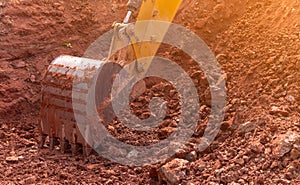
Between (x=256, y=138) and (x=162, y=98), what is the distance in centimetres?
153

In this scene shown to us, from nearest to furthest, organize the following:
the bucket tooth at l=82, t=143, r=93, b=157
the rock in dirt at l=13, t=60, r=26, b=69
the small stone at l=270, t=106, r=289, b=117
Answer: the small stone at l=270, t=106, r=289, b=117 < the bucket tooth at l=82, t=143, r=93, b=157 < the rock in dirt at l=13, t=60, r=26, b=69

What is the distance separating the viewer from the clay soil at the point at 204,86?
3801 mm

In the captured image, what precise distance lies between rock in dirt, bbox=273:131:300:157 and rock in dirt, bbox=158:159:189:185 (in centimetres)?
79

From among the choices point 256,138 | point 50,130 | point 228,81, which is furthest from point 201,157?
point 50,130

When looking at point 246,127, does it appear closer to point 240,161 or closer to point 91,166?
point 240,161

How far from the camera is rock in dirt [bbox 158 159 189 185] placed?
378 centimetres

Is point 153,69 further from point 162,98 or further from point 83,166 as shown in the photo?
point 83,166

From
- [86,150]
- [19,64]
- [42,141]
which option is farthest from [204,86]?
[19,64]

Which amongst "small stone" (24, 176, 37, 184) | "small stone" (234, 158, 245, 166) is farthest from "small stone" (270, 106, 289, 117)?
"small stone" (24, 176, 37, 184)

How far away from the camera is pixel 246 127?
4.06 metres

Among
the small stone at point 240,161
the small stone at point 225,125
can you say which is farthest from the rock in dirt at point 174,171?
the small stone at point 225,125

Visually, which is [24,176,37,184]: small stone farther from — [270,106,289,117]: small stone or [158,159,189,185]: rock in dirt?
[270,106,289,117]: small stone

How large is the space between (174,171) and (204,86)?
1.45 metres

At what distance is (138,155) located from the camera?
4.39m
